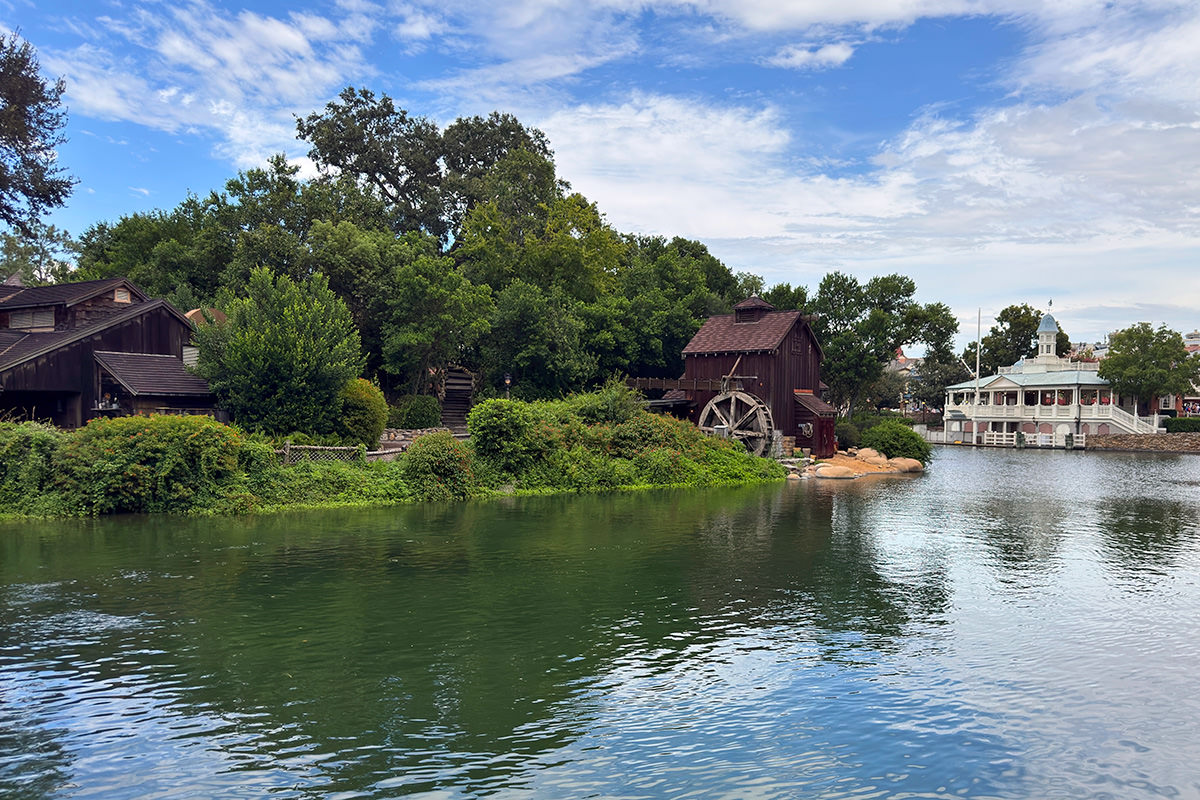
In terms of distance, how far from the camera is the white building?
7706 centimetres

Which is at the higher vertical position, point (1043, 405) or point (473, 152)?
point (473, 152)

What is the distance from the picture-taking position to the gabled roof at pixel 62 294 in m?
36.2

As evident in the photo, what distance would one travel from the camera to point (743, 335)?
51.7 meters

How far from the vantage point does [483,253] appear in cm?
5697

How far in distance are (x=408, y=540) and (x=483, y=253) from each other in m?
36.4

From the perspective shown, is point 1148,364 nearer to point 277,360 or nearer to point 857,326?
point 857,326

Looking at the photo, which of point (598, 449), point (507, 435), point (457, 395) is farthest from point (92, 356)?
point (598, 449)

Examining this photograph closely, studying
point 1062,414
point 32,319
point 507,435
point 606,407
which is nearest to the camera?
point 507,435

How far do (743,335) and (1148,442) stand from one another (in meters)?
44.0

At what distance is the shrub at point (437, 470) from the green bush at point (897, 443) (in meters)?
29.8

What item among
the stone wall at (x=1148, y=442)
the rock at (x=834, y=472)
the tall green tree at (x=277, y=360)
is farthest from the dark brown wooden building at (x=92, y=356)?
the stone wall at (x=1148, y=442)

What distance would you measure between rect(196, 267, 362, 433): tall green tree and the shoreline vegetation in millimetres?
1824

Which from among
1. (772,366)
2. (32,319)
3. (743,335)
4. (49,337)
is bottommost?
(772,366)

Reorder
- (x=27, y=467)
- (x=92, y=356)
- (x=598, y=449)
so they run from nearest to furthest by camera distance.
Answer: (x=27, y=467), (x=92, y=356), (x=598, y=449)
